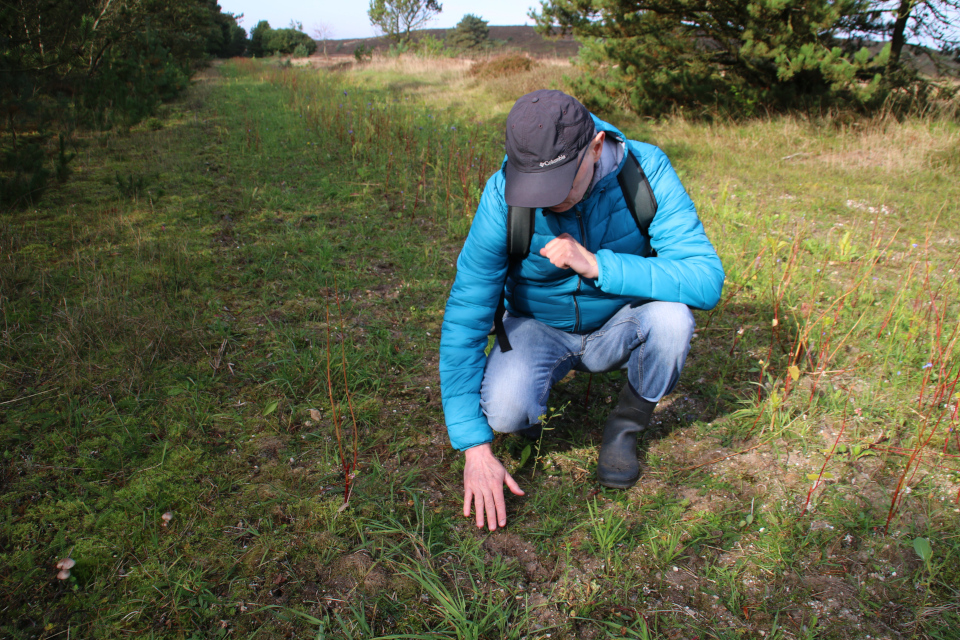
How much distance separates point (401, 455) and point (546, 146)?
4.43ft

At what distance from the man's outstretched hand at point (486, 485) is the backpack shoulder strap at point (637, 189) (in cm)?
99

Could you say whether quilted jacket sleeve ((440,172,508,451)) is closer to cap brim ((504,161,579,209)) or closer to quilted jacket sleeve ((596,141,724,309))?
cap brim ((504,161,579,209))

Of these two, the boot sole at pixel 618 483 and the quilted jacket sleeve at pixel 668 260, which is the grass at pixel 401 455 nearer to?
the boot sole at pixel 618 483

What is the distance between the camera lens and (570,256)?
5.31ft

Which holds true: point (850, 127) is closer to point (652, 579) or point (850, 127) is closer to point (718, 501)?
point (718, 501)

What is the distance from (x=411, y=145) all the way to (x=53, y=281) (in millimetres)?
3981

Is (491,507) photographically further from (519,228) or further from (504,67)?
(504,67)

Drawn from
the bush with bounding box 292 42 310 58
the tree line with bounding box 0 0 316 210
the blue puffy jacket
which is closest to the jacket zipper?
the blue puffy jacket

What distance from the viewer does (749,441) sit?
220 centimetres

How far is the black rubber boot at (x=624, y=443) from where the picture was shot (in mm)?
1942

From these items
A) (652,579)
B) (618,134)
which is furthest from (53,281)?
(652,579)

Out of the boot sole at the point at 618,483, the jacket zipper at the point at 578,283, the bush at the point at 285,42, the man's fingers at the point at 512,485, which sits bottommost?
the boot sole at the point at 618,483

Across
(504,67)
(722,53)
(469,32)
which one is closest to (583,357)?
(722,53)

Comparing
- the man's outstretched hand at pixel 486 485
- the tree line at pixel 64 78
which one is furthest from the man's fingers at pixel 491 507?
the tree line at pixel 64 78
